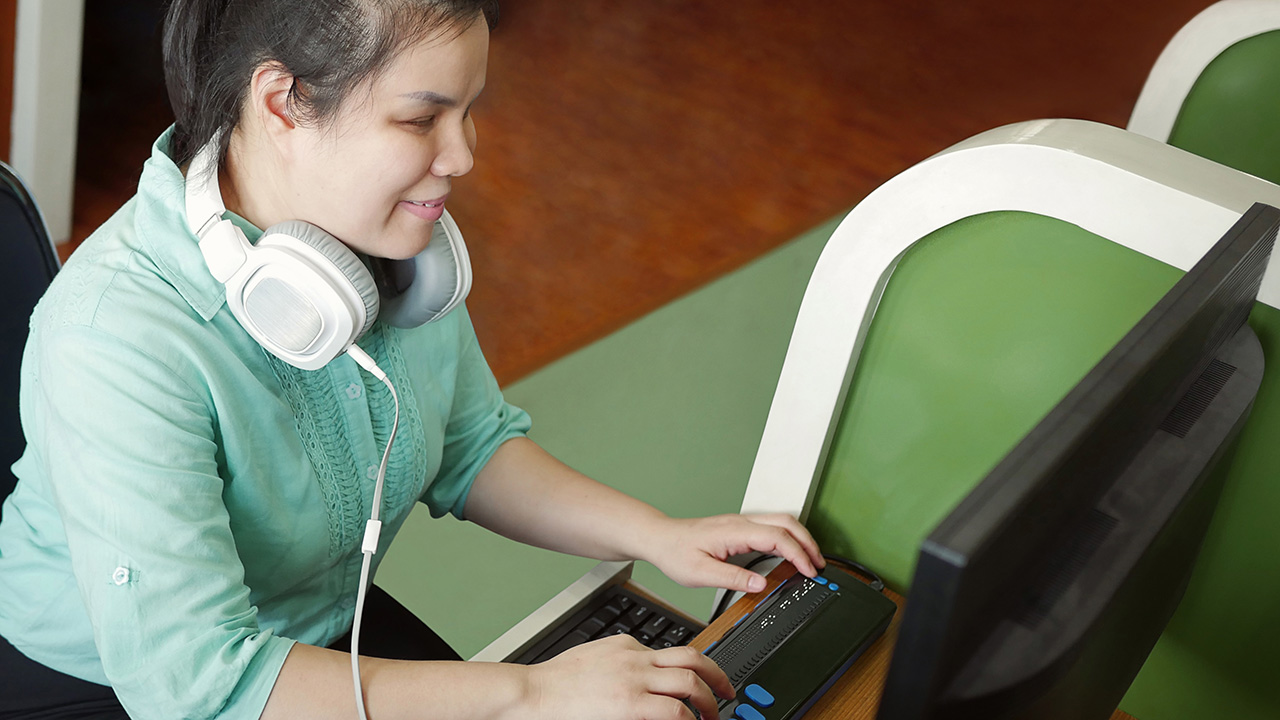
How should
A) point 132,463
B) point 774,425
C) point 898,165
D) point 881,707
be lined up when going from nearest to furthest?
point 881,707, point 132,463, point 774,425, point 898,165

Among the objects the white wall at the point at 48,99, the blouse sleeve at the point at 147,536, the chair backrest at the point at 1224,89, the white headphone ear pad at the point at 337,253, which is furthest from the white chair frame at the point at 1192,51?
the white wall at the point at 48,99

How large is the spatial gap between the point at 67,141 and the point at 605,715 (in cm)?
229

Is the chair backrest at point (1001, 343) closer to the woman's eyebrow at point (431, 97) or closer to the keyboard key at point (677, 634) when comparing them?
the keyboard key at point (677, 634)

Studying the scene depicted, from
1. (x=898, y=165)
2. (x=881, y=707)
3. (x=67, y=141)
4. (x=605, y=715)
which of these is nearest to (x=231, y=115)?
(x=605, y=715)

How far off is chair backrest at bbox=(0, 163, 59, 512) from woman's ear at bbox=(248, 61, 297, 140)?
31cm

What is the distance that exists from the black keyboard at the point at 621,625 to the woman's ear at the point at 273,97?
54 cm

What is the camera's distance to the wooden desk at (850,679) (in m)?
0.96

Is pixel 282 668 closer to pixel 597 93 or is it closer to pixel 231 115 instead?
pixel 231 115

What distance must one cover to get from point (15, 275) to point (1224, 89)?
5.60ft

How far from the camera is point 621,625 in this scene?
3.75 ft

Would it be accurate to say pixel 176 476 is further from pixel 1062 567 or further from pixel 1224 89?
pixel 1224 89

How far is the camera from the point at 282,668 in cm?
84

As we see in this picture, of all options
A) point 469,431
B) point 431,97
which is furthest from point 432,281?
point 469,431

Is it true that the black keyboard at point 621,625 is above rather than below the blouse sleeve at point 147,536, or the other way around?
below
